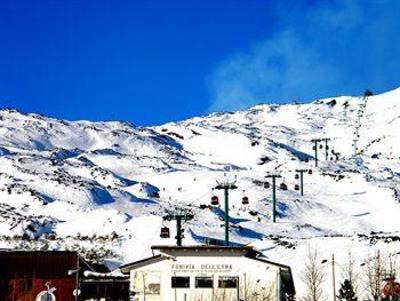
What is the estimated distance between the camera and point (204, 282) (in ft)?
148

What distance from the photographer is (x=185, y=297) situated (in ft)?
147

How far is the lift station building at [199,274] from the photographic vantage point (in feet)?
147

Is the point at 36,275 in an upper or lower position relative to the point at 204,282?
upper

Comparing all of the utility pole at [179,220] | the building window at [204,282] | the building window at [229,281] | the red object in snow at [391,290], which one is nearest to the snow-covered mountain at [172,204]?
the utility pole at [179,220]

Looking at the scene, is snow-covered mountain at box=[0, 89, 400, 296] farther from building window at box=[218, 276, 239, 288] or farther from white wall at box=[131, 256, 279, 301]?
building window at box=[218, 276, 239, 288]

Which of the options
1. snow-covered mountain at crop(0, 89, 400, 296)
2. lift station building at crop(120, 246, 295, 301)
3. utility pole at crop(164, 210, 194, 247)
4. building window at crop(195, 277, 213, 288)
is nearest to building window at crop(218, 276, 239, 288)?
lift station building at crop(120, 246, 295, 301)

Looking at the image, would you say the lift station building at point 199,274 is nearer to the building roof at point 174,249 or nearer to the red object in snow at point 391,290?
the building roof at point 174,249

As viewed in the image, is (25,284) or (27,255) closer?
(25,284)

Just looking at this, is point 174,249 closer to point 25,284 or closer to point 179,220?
point 25,284

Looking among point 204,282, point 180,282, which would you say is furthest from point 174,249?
point 204,282

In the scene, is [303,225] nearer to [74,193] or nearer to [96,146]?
[74,193]

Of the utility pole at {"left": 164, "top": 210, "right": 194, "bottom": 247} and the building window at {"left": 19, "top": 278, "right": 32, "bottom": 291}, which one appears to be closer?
the building window at {"left": 19, "top": 278, "right": 32, "bottom": 291}

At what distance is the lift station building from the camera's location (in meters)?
44.9

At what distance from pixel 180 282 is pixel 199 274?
1226 mm
